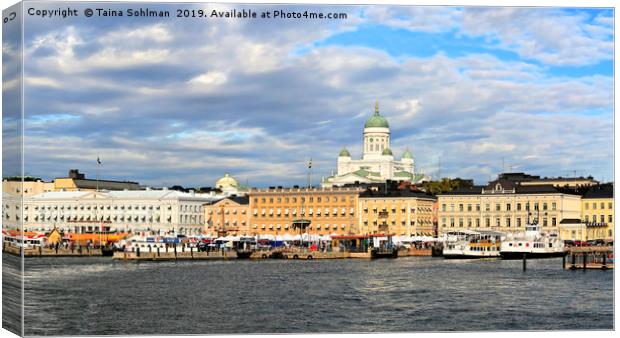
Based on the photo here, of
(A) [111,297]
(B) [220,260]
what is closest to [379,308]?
(A) [111,297]

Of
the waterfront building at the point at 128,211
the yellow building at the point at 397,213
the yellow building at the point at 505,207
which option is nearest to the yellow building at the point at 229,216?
the waterfront building at the point at 128,211

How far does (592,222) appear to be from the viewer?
4516 centimetres

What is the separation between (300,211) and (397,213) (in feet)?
27.6

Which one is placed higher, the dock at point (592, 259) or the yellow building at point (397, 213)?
the yellow building at point (397, 213)

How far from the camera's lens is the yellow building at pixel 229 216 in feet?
206

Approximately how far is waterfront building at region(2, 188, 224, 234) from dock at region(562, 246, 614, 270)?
16955 millimetres

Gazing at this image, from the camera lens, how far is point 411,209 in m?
66.7

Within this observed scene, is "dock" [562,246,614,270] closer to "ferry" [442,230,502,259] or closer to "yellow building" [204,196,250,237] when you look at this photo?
"ferry" [442,230,502,259]

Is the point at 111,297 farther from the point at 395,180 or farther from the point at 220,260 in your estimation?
the point at 395,180

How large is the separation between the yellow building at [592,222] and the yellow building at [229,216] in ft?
58.7

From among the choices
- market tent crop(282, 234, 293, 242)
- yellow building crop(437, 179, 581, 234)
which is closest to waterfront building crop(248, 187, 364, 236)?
market tent crop(282, 234, 293, 242)

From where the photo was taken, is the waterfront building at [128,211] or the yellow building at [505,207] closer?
the waterfront building at [128,211]

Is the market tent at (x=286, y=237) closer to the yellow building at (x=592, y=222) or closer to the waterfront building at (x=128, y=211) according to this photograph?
the waterfront building at (x=128, y=211)

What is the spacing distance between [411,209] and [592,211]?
22.8 m
